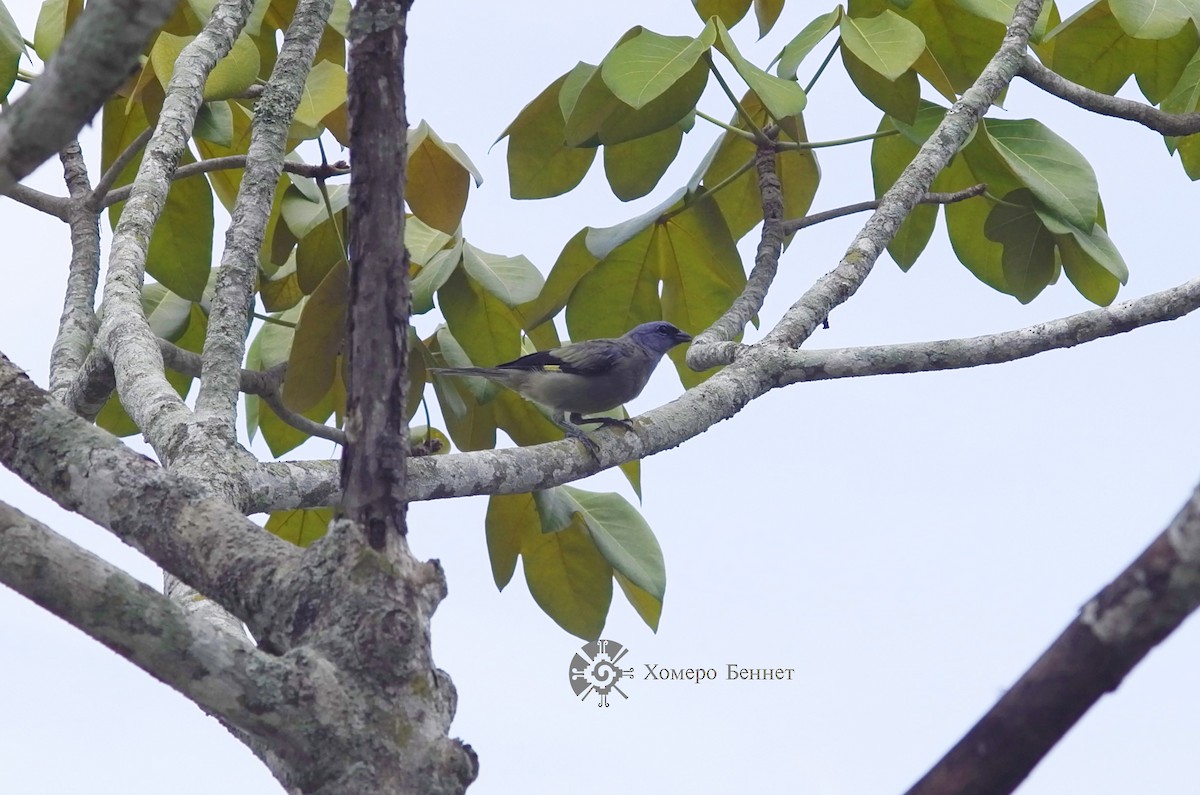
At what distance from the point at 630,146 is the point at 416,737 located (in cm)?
296

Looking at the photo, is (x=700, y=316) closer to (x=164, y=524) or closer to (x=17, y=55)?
(x=17, y=55)

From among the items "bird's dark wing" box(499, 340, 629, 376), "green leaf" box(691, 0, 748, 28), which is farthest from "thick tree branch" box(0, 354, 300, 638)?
"green leaf" box(691, 0, 748, 28)

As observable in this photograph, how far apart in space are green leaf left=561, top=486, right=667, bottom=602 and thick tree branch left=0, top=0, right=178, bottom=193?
2.66 m

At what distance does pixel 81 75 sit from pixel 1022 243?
3.48m

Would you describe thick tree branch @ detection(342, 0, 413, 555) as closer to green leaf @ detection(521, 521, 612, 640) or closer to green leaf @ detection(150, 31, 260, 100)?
green leaf @ detection(150, 31, 260, 100)

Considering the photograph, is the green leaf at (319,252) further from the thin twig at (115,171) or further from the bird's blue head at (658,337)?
the bird's blue head at (658,337)

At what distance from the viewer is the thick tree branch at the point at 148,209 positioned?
299 centimetres

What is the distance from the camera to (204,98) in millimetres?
3650

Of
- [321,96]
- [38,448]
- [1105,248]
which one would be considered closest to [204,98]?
[321,96]

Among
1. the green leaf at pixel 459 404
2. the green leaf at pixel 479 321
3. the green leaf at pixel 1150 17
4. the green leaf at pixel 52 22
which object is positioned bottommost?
the green leaf at pixel 459 404

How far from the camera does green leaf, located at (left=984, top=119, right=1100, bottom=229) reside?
12.0 ft

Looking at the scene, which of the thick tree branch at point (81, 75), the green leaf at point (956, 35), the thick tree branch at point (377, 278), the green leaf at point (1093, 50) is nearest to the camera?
the thick tree branch at point (81, 75)

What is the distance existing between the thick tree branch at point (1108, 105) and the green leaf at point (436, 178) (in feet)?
6.62

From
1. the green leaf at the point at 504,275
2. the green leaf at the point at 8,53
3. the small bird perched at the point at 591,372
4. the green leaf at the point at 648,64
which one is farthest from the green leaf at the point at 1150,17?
the green leaf at the point at 8,53
